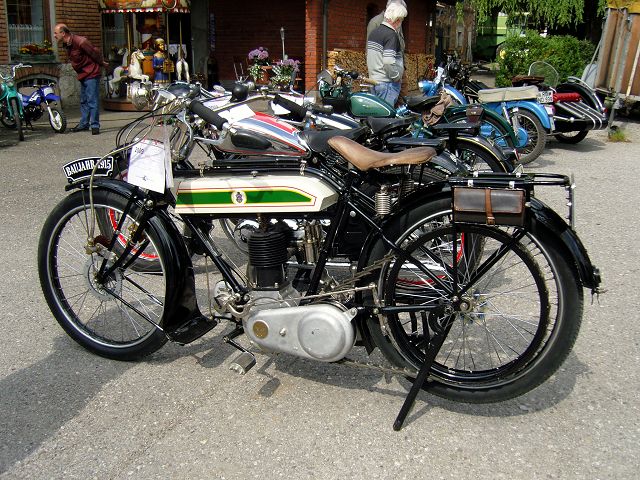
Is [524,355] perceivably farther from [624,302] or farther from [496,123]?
[496,123]

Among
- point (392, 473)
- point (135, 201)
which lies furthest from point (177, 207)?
point (392, 473)

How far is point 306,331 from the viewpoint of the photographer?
9.98 ft

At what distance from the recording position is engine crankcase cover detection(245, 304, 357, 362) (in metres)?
3.00

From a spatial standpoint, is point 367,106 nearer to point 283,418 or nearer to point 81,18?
point 283,418

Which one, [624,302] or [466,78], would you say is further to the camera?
[466,78]

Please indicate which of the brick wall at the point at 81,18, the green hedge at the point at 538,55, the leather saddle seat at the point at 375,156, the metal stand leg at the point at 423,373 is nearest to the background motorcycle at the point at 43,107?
the brick wall at the point at 81,18

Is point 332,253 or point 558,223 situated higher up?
point 558,223

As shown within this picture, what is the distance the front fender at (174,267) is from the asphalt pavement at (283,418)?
A: 0.31 meters

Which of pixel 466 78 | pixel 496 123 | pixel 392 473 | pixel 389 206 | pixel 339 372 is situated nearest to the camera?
pixel 392 473

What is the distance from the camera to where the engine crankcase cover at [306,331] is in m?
3.00

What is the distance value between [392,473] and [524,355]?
74 cm

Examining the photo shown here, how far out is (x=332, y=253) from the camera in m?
3.26

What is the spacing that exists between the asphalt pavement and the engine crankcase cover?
0.31 m

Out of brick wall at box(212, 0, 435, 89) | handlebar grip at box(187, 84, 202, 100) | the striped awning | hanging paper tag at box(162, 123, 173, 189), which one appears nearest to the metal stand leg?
hanging paper tag at box(162, 123, 173, 189)
